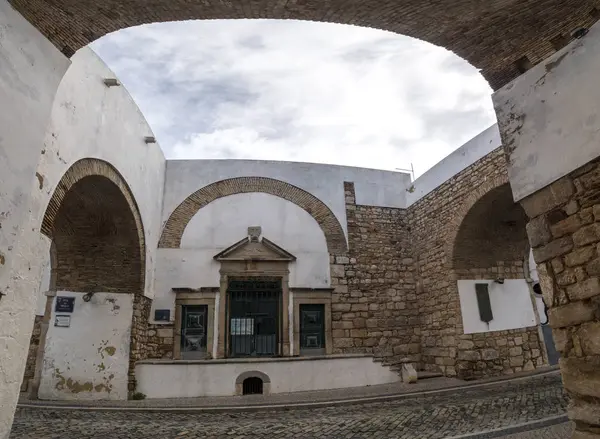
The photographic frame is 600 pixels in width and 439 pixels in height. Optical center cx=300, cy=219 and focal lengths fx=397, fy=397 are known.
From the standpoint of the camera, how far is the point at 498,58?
3066 mm

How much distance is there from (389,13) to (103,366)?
727 centimetres

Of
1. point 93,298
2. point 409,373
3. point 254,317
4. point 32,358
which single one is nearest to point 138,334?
point 93,298

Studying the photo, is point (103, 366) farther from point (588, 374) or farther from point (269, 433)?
point (588, 374)

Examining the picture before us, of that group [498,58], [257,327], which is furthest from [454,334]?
[498,58]

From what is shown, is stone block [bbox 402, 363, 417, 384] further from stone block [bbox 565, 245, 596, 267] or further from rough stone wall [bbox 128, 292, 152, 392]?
stone block [bbox 565, 245, 596, 267]

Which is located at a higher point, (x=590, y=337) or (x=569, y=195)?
(x=569, y=195)

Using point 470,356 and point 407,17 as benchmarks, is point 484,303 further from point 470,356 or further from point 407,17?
point 407,17

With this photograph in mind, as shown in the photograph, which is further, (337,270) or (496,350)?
(337,270)

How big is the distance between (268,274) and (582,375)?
7.14m

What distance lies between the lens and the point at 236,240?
30.8 ft

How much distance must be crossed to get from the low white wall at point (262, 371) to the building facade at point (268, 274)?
0.03 m

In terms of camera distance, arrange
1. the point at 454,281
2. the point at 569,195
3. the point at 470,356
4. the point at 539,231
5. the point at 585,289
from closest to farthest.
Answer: the point at 585,289 < the point at 569,195 < the point at 539,231 < the point at 470,356 < the point at 454,281

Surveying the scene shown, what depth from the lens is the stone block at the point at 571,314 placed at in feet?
7.90

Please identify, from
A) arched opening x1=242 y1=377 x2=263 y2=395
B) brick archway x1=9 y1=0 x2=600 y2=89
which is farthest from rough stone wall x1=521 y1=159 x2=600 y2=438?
arched opening x1=242 y1=377 x2=263 y2=395
